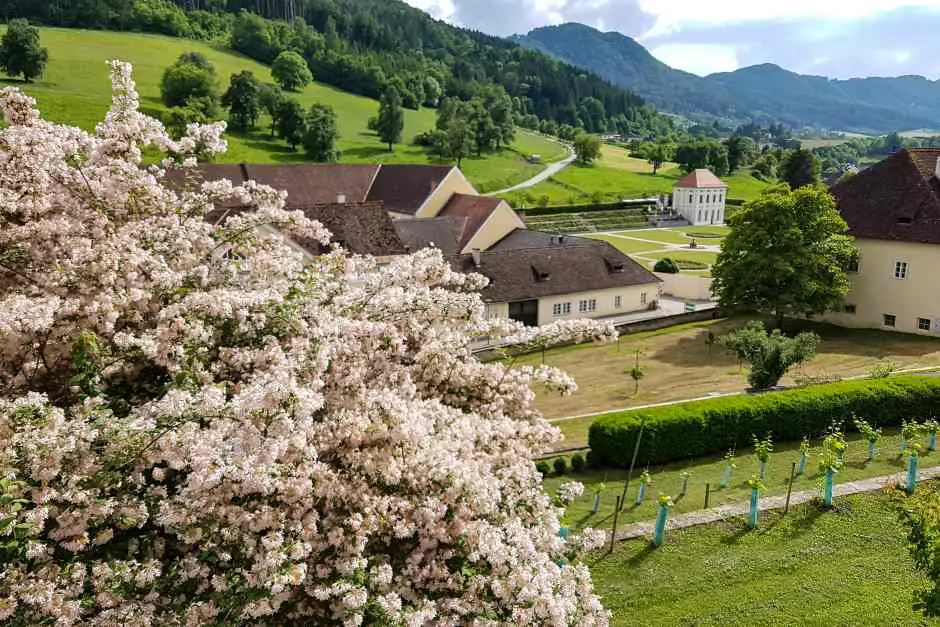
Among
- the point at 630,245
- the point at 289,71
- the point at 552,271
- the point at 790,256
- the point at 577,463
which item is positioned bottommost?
the point at 577,463

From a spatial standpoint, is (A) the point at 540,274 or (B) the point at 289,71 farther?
(B) the point at 289,71

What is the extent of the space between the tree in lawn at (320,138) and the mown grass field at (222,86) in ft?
6.34

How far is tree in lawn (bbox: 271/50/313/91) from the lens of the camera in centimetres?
12419

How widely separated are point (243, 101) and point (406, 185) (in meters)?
49.6

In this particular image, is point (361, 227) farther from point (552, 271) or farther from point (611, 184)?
point (611, 184)

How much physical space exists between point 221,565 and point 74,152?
538cm

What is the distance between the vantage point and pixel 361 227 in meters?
37.8

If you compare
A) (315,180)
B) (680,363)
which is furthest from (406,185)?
(680,363)

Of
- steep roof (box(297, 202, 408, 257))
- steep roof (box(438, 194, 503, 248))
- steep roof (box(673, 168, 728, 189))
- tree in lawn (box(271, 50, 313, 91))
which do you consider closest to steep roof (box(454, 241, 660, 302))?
steep roof (box(297, 202, 408, 257))

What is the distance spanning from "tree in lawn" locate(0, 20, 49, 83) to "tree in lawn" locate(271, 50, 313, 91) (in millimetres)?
38835

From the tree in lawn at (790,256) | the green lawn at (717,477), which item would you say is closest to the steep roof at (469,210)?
the tree in lawn at (790,256)

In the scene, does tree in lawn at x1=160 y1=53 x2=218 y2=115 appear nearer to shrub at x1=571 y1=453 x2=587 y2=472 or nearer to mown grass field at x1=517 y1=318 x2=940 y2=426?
mown grass field at x1=517 y1=318 x2=940 y2=426

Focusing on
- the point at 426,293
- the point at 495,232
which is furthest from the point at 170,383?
the point at 495,232

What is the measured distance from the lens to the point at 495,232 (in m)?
49.3
